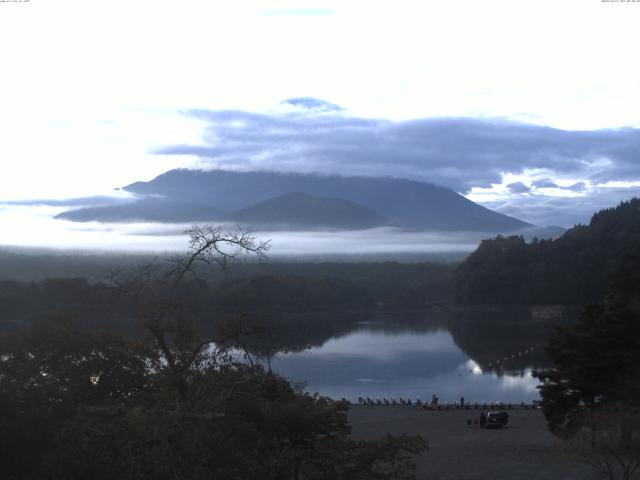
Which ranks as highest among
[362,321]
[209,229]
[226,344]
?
[209,229]

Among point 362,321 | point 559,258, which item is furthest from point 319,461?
point 559,258

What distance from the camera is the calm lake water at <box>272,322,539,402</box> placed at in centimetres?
2406

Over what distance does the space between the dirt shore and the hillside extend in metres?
34.5

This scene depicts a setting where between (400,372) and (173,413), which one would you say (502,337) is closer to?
(400,372)

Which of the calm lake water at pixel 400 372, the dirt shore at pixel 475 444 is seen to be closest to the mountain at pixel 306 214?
the calm lake water at pixel 400 372

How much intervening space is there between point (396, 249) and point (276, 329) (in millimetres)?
126819

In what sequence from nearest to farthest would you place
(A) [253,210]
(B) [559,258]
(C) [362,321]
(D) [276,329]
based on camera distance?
(D) [276,329], (C) [362,321], (B) [559,258], (A) [253,210]

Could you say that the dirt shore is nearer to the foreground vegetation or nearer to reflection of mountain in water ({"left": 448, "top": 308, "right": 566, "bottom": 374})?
the foreground vegetation

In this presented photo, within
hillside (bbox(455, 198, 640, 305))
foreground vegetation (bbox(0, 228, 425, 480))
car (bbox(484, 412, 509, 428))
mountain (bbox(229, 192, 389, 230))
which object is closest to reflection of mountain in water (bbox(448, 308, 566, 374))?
hillside (bbox(455, 198, 640, 305))

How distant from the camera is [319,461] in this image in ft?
21.6

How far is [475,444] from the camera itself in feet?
46.0

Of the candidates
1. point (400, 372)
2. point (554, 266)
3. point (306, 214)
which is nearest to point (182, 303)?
point (400, 372)

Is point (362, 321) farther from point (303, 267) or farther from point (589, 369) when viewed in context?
point (589, 369)

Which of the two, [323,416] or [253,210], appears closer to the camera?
[323,416]
